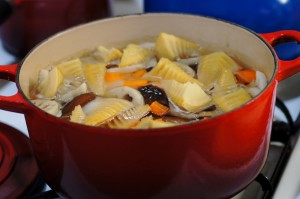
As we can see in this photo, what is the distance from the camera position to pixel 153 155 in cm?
48

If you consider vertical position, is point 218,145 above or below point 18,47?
above

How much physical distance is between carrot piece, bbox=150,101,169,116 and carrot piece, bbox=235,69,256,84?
13 cm

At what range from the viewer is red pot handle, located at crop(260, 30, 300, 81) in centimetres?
56

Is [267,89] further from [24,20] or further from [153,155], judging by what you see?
[24,20]

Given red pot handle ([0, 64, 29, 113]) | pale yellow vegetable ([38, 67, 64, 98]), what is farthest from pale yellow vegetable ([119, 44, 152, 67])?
red pot handle ([0, 64, 29, 113])

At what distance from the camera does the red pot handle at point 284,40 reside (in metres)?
0.56

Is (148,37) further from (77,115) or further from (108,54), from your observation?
(77,115)

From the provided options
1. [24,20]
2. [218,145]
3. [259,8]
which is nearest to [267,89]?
[218,145]

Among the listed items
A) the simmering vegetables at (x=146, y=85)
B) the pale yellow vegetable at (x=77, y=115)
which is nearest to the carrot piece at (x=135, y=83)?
the simmering vegetables at (x=146, y=85)

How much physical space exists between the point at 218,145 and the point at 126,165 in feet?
0.32

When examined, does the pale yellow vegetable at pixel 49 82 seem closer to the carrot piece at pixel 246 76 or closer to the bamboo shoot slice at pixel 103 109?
the bamboo shoot slice at pixel 103 109

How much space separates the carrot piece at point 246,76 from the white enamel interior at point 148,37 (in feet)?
0.03

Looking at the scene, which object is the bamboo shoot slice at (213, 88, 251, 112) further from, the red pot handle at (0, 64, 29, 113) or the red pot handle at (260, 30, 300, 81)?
the red pot handle at (0, 64, 29, 113)

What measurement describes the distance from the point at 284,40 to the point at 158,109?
197 mm
